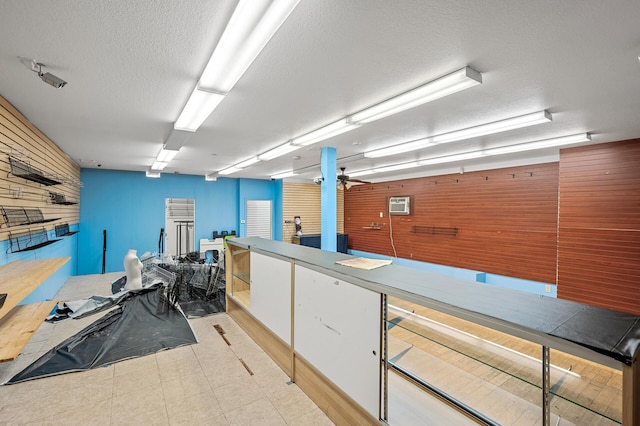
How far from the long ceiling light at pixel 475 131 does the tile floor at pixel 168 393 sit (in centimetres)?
406

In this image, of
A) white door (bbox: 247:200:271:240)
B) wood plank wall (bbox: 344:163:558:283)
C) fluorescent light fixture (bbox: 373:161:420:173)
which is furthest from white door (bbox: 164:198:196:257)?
wood plank wall (bbox: 344:163:558:283)

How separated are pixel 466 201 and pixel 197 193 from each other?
839 cm

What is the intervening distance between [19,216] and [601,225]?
8.71 m

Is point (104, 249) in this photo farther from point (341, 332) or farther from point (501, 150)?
point (501, 150)

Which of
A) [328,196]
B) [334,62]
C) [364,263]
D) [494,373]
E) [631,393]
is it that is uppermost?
[334,62]

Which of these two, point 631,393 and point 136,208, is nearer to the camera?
point 631,393

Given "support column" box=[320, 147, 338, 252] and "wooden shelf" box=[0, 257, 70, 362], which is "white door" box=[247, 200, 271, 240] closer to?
"support column" box=[320, 147, 338, 252]

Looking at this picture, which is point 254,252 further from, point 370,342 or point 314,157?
point 314,157

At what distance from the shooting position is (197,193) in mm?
9695

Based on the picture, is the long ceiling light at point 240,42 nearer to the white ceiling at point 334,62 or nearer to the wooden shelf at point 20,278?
the white ceiling at point 334,62

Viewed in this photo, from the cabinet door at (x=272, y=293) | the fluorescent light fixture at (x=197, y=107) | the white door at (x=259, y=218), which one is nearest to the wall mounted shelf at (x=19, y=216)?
the fluorescent light fixture at (x=197, y=107)

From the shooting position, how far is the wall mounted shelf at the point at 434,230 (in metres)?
7.94

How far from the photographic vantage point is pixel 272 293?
11.0 feet

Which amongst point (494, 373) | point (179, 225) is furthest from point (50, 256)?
point (494, 373)
